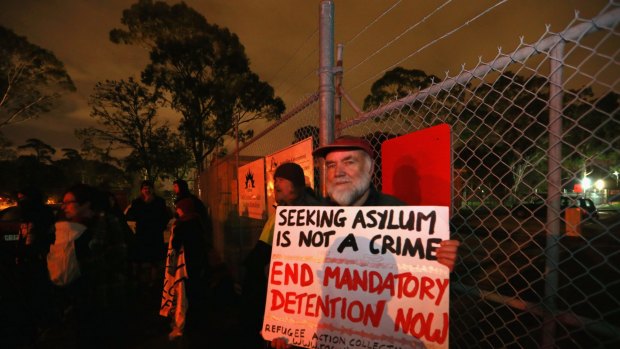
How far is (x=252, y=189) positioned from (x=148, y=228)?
3229 mm

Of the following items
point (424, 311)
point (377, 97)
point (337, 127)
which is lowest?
point (424, 311)

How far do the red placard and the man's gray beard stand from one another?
254mm

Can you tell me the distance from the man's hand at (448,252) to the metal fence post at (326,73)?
1.42m

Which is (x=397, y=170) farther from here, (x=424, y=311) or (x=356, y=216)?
(x=424, y=311)

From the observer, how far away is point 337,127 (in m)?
3.03

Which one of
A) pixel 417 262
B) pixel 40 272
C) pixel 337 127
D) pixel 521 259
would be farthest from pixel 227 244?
pixel 521 259

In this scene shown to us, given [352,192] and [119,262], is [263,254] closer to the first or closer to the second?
[352,192]

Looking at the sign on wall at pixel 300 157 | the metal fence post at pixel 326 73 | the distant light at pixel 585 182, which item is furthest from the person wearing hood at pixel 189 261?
the distant light at pixel 585 182

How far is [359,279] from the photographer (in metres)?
1.85

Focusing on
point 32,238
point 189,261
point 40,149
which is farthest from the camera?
point 40,149

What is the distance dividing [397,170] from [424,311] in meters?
1.01

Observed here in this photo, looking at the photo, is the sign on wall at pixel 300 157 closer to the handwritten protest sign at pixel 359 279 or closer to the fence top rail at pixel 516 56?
the fence top rail at pixel 516 56

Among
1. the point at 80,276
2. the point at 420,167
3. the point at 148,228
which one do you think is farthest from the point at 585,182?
the point at 148,228

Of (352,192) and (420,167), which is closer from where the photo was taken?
(420,167)
